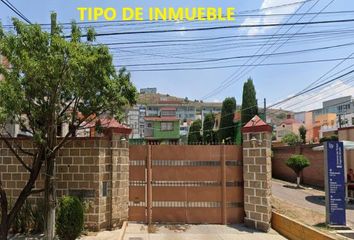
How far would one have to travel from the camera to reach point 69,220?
9.21 metres

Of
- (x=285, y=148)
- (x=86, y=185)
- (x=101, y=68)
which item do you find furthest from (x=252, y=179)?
(x=285, y=148)

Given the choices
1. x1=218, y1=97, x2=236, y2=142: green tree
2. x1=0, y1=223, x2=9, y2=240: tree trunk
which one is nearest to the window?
x1=218, y1=97, x2=236, y2=142: green tree

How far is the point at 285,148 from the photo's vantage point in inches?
1174

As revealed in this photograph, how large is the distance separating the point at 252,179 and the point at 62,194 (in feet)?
17.2

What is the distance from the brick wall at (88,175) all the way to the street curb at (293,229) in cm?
435

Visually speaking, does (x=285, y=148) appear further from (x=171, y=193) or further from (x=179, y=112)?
(x=179, y=112)

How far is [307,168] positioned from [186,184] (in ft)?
50.1

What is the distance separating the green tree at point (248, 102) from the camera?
41.7 metres

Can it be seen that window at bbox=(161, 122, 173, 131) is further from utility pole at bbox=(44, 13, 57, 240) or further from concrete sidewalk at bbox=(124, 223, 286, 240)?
utility pole at bbox=(44, 13, 57, 240)

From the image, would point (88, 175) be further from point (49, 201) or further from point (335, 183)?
point (335, 183)

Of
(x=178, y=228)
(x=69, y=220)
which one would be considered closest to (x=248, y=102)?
(x=178, y=228)

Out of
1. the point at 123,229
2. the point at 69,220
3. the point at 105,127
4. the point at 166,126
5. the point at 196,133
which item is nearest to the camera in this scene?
the point at 69,220

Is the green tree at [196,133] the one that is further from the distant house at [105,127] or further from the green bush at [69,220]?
the green bush at [69,220]

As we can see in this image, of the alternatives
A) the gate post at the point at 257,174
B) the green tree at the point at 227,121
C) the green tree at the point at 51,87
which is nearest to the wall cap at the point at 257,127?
the gate post at the point at 257,174
